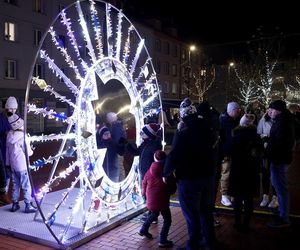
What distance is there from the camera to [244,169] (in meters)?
6.38

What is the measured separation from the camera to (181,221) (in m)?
6.84

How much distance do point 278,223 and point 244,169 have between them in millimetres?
1205

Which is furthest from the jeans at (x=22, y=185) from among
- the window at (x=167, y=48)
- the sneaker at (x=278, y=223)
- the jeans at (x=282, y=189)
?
the window at (x=167, y=48)

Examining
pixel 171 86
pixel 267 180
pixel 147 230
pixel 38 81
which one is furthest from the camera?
pixel 171 86

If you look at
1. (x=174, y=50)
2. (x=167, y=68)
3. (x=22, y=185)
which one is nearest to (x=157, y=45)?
(x=167, y=68)

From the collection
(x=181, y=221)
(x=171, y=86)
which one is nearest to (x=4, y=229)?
(x=181, y=221)

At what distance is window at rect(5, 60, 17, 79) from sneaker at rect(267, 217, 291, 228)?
25946 mm

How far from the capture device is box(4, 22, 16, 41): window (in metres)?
28.0

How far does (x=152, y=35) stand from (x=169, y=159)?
42.5 metres

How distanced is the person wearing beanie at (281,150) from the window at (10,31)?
25991 millimetres

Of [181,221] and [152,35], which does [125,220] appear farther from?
[152,35]

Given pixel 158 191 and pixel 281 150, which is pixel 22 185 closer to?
pixel 158 191

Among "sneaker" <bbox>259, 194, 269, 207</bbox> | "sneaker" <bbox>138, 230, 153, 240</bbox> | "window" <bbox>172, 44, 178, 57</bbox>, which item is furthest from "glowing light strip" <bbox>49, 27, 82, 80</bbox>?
"window" <bbox>172, 44, 178, 57</bbox>

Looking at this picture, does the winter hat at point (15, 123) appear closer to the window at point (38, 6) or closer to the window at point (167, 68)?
the window at point (38, 6)
